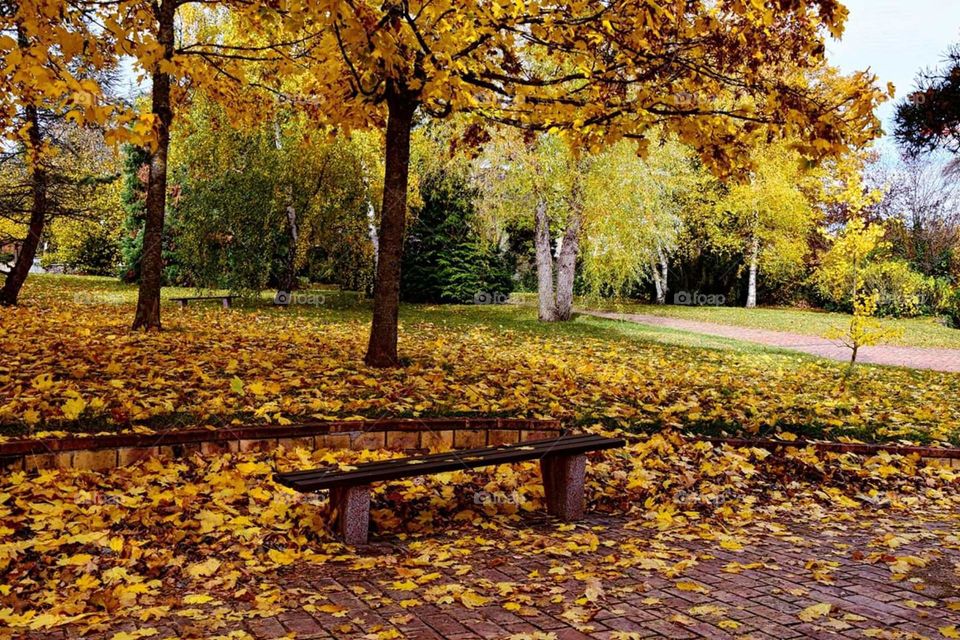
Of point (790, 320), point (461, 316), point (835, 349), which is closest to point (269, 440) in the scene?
point (461, 316)

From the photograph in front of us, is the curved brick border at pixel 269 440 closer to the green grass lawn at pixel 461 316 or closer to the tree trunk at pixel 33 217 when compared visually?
the green grass lawn at pixel 461 316

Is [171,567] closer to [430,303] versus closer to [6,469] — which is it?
[6,469]

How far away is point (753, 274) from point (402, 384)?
2836 cm

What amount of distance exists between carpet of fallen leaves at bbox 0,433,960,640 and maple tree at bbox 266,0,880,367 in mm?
2917

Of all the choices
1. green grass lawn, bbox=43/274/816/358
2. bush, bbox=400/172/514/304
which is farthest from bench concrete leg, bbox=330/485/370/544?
bush, bbox=400/172/514/304

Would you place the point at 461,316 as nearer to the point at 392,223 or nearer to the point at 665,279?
the point at 392,223

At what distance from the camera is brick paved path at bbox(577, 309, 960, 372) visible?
15281 mm

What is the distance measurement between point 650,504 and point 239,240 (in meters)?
13.5

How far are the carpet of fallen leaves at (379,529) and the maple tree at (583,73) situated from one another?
2917 mm

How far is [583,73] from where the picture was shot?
25.7ft

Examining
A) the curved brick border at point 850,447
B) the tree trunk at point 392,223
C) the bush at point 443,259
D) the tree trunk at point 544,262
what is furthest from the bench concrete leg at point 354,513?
the bush at point 443,259

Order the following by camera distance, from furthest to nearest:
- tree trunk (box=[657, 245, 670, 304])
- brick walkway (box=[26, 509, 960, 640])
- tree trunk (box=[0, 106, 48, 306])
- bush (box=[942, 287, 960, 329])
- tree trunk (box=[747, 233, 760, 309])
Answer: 1. tree trunk (box=[657, 245, 670, 304])
2. tree trunk (box=[747, 233, 760, 309])
3. bush (box=[942, 287, 960, 329])
4. tree trunk (box=[0, 106, 48, 306])
5. brick walkway (box=[26, 509, 960, 640])

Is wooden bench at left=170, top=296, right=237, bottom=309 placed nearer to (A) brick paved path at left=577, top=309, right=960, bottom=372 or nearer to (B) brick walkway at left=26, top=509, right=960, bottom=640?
(A) brick paved path at left=577, top=309, right=960, bottom=372

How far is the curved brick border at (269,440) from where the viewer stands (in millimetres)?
4664
